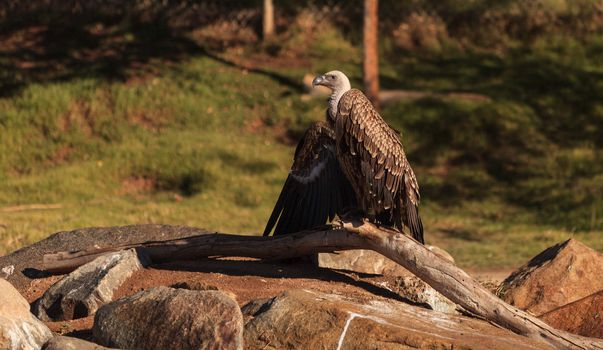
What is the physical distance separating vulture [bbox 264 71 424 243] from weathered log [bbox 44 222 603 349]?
0.28m

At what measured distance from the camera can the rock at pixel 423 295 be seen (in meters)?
10.1

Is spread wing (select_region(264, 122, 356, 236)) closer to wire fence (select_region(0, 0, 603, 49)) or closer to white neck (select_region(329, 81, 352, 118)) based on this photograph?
white neck (select_region(329, 81, 352, 118))

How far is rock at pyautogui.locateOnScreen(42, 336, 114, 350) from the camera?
26.6ft

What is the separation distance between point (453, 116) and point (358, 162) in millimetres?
11743

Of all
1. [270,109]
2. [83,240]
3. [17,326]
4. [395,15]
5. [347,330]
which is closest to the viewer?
[17,326]

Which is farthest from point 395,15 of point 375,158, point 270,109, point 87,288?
point 87,288

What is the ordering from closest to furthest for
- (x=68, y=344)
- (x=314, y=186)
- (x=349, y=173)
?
(x=68, y=344), (x=349, y=173), (x=314, y=186)

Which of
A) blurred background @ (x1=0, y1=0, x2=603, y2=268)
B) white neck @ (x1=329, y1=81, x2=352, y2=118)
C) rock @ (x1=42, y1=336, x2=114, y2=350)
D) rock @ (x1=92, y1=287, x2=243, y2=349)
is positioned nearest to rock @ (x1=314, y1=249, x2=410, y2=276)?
white neck @ (x1=329, y1=81, x2=352, y2=118)

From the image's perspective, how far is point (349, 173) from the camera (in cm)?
1016

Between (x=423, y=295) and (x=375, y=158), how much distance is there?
1492 millimetres

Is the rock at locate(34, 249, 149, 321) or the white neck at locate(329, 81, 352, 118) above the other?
the white neck at locate(329, 81, 352, 118)

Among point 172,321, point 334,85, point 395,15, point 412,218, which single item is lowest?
point 172,321

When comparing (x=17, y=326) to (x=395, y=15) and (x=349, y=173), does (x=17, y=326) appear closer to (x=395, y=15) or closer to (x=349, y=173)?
(x=349, y=173)

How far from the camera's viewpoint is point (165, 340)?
27.0 ft
